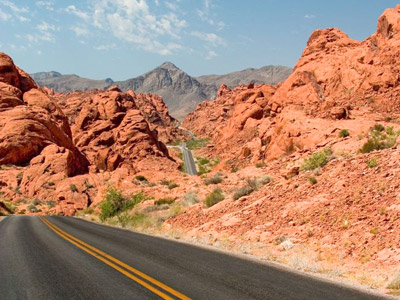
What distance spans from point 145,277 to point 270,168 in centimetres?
1833

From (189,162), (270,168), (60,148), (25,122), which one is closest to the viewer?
(270,168)

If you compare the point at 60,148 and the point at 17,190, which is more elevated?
the point at 60,148

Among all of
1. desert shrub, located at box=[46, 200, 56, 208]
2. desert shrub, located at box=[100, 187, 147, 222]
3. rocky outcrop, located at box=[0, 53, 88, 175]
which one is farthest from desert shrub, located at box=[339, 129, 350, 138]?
rocky outcrop, located at box=[0, 53, 88, 175]

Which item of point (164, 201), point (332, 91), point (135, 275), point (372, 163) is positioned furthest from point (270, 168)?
point (135, 275)

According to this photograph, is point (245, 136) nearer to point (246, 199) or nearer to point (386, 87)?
point (386, 87)

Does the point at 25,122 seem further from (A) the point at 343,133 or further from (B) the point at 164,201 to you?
(A) the point at 343,133

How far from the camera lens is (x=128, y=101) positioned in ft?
220

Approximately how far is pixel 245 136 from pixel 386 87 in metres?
35.5

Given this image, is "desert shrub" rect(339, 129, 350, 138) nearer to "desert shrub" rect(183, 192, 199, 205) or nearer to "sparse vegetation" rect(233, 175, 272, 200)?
"sparse vegetation" rect(233, 175, 272, 200)

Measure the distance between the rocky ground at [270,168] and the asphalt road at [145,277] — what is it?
5.05 ft

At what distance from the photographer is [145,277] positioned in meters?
7.53

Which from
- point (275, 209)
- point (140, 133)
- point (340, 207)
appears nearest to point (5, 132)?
point (140, 133)

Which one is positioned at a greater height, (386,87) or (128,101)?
(128,101)

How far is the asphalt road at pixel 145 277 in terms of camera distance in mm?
6387
